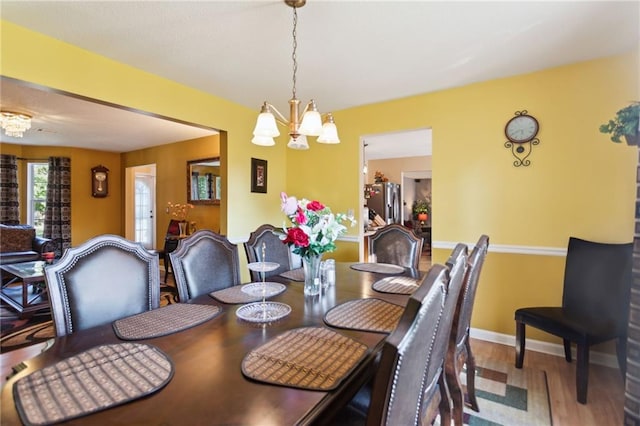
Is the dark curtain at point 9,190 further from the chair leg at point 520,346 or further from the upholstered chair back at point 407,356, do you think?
the chair leg at point 520,346

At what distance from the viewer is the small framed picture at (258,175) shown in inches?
141

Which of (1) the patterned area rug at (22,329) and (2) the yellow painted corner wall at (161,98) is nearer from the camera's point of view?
(2) the yellow painted corner wall at (161,98)

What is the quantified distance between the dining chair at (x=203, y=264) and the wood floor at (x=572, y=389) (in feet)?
6.91

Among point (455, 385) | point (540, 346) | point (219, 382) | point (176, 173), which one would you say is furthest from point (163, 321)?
point (176, 173)

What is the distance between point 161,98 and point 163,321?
7.20 feet

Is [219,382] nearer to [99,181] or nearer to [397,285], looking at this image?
[397,285]

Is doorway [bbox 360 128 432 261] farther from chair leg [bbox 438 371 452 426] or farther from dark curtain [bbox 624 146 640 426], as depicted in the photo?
chair leg [bbox 438 371 452 426]

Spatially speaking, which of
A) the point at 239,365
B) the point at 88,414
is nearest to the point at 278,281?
the point at 239,365

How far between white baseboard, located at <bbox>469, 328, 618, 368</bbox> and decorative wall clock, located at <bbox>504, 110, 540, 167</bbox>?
154 cm

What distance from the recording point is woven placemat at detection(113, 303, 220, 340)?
1166mm

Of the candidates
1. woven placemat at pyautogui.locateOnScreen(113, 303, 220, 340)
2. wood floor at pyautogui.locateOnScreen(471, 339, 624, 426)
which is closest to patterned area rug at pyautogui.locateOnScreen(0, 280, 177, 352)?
woven placemat at pyautogui.locateOnScreen(113, 303, 220, 340)

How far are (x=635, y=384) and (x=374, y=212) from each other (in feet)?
16.7

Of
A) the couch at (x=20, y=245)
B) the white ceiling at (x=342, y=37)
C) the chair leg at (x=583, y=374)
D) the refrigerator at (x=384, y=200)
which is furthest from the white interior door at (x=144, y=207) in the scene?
the chair leg at (x=583, y=374)

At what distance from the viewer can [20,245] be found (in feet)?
A: 15.4
